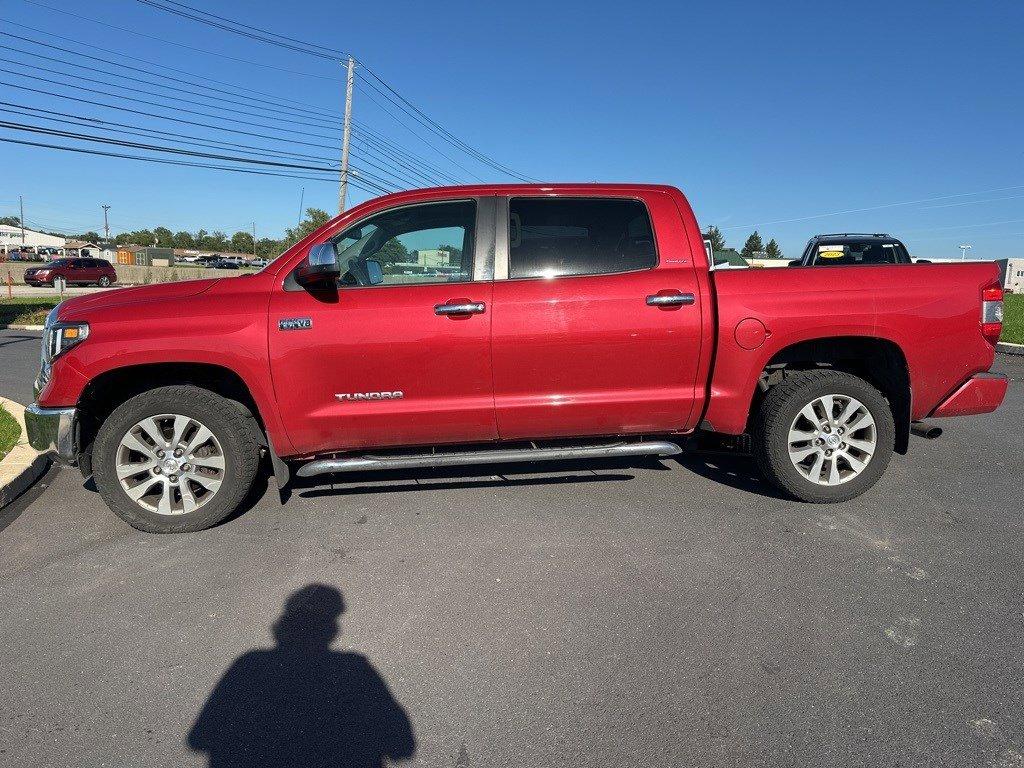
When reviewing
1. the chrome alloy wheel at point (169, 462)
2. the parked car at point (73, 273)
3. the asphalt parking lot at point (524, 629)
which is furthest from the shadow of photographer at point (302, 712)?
the parked car at point (73, 273)

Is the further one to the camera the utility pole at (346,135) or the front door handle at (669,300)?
the utility pole at (346,135)

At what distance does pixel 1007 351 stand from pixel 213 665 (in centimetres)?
1308

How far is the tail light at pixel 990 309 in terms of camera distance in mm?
3797

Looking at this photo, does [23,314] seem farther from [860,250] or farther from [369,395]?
[860,250]

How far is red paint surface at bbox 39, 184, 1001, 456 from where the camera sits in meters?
3.50

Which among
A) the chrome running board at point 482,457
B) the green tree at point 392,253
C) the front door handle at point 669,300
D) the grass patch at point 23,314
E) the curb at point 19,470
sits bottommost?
the curb at point 19,470

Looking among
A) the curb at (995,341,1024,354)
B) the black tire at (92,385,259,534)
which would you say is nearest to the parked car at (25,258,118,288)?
the black tire at (92,385,259,534)

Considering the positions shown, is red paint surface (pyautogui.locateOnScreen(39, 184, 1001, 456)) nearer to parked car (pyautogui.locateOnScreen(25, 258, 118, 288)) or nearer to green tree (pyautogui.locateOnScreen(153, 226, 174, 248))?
parked car (pyautogui.locateOnScreen(25, 258, 118, 288))

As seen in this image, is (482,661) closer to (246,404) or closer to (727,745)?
(727,745)

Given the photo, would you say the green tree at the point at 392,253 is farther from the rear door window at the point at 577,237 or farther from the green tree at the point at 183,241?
the green tree at the point at 183,241

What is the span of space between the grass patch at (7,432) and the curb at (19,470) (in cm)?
5

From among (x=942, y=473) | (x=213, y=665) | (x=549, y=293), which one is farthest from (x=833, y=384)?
(x=213, y=665)

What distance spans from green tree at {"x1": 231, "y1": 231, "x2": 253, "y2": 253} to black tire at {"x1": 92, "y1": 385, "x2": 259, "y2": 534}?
11146 centimetres

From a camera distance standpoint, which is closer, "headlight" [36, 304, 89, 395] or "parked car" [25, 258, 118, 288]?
"headlight" [36, 304, 89, 395]
